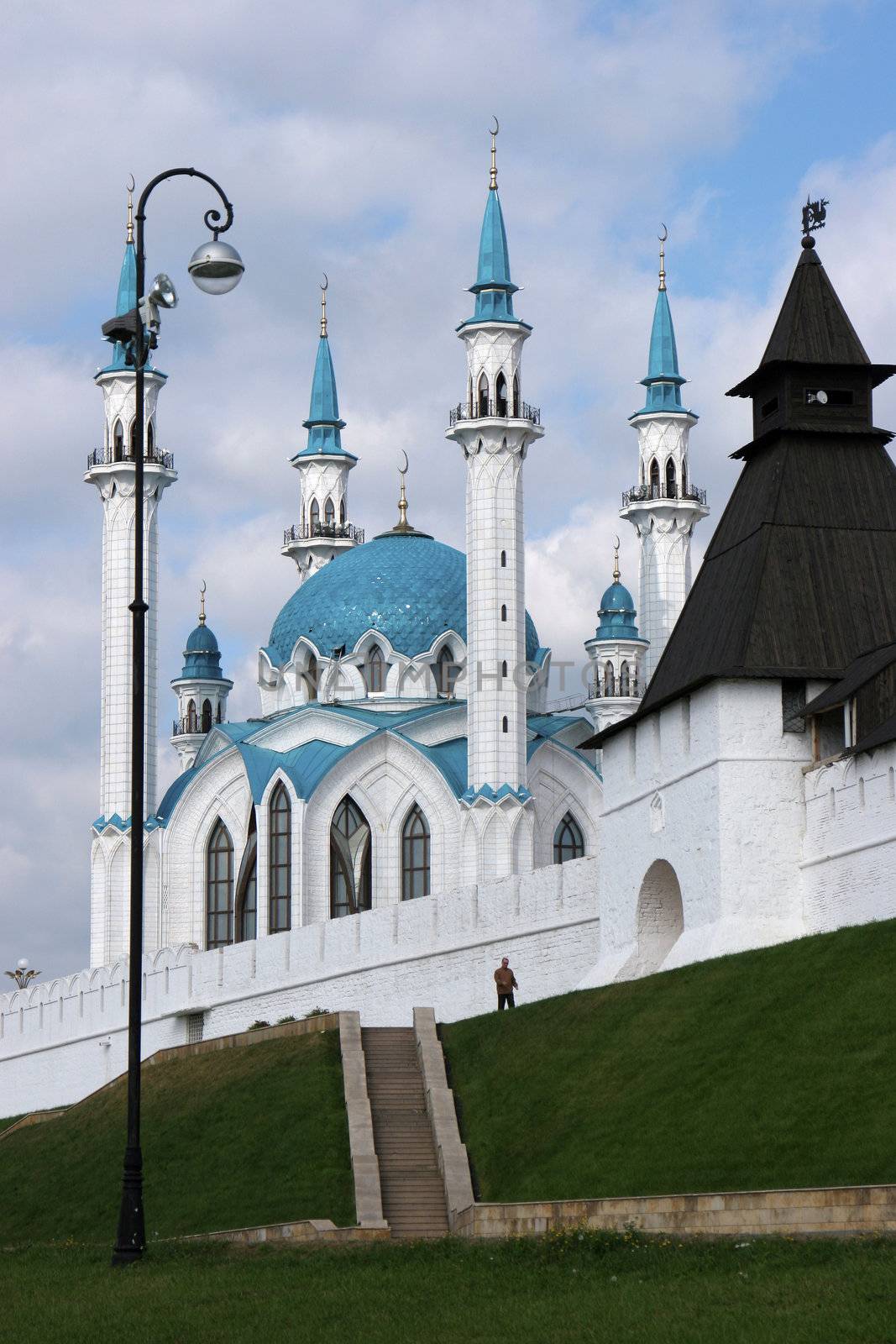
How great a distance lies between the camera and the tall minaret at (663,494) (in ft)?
194

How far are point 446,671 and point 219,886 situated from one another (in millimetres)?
7565

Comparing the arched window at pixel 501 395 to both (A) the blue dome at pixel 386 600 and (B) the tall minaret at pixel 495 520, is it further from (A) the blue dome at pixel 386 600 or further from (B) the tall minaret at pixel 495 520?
(A) the blue dome at pixel 386 600

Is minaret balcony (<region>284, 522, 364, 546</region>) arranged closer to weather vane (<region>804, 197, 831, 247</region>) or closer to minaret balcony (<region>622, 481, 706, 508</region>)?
minaret balcony (<region>622, 481, 706, 508</region>)

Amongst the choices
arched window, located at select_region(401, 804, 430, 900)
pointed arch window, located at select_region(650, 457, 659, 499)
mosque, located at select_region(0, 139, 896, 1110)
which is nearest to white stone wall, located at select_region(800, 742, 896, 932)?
mosque, located at select_region(0, 139, 896, 1110)

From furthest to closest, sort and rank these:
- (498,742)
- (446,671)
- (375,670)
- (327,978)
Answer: (375,670) < (446,671) < (498,742) < (327,978)

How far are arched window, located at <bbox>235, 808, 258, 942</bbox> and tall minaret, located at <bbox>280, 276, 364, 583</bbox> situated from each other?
38.9ft

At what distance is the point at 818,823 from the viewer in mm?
30141

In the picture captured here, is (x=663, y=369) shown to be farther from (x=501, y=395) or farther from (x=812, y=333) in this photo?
(x=812, y=333)

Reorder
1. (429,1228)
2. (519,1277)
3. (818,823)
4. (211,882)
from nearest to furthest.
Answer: (519,1277) < (429,1228) < (818,823) < (211,882)

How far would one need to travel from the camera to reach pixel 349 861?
54.0 metres

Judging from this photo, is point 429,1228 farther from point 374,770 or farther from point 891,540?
point 374,770

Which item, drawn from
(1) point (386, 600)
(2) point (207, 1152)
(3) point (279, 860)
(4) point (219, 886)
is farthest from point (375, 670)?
(2) point (207, 1152)

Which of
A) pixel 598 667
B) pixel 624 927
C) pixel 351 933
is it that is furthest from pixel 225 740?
pixel 624 927

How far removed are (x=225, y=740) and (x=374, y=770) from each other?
490cm
